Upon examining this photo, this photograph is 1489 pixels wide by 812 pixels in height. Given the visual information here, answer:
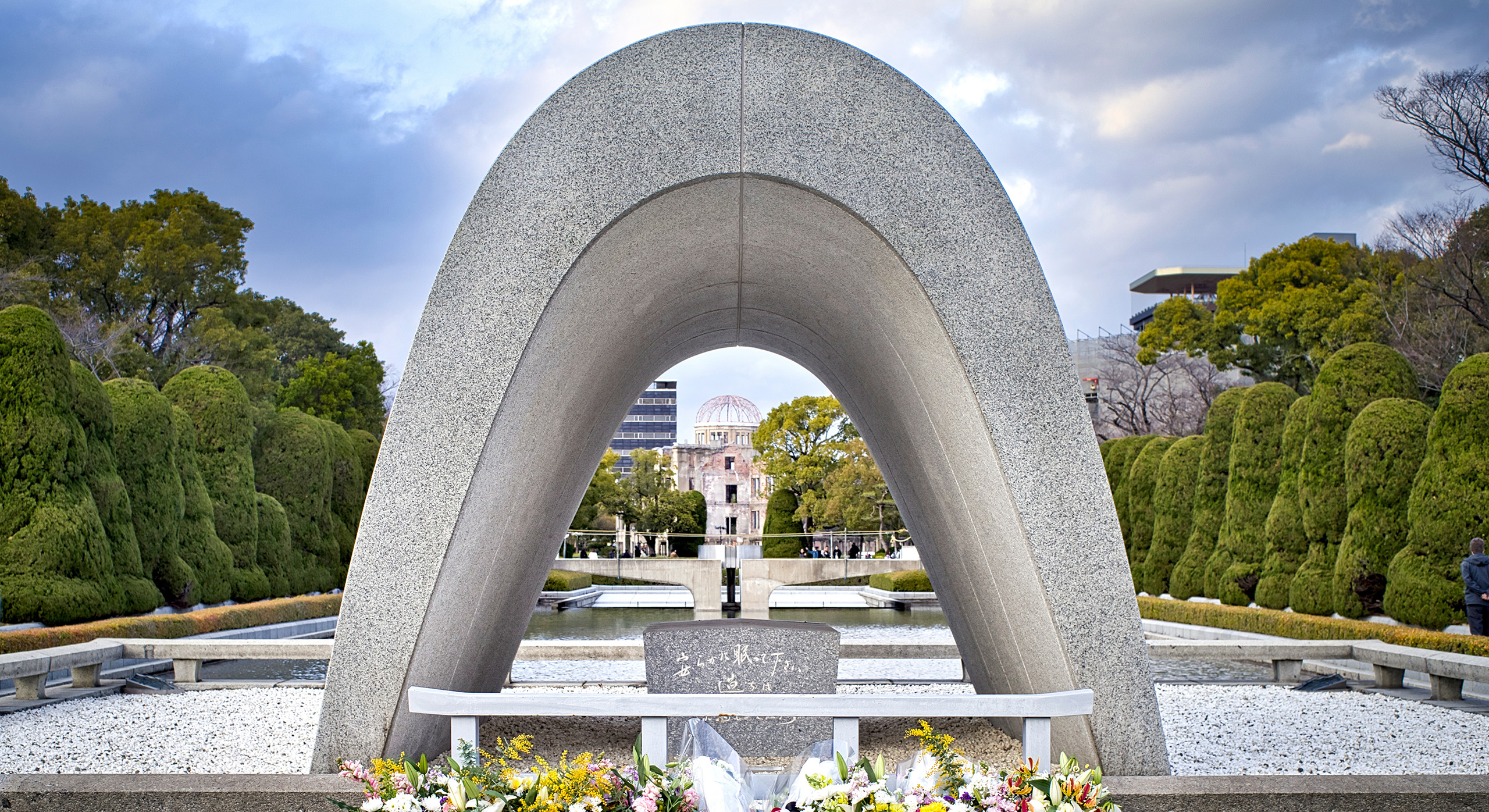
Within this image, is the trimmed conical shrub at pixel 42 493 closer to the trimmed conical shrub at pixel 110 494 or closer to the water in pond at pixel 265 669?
the trimmed conical shrub at pixel 110 494

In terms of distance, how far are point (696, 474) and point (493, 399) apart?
223 ft

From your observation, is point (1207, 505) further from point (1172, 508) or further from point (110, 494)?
point (110, 494)

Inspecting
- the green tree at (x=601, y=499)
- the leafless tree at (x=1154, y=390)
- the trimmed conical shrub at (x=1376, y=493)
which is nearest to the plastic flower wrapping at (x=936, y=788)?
the trimmed conical shrub at (x=1376, y=493)

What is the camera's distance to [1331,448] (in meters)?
13.5

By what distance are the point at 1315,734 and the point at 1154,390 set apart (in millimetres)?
28931

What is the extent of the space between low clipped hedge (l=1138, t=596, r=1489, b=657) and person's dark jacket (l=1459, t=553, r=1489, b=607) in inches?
15.9

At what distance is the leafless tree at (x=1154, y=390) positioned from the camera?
1183 inches

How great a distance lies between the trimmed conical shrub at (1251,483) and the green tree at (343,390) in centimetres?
2698

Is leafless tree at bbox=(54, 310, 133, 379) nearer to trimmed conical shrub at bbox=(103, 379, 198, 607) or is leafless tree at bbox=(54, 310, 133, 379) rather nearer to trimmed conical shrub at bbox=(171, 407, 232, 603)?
trimmed conical shrub at bbox=(171, 407, 232, 603)

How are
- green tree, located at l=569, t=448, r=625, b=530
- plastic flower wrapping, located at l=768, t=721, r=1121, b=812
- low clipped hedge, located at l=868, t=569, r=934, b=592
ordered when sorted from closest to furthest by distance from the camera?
plastic flower wrapping, located at l=768, t=721, r=1121, b=812
low clipped hedge, located at l=868, t=569, r=934, b=592
green tree, located at l=569, t=448, r=625, b=530

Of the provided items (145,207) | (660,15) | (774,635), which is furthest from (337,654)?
(145,207)

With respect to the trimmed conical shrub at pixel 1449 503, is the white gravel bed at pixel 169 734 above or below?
below

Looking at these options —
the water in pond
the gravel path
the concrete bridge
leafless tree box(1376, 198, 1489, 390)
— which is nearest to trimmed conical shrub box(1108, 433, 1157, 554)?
leafless tree box(1376, 198, 1489, 390)

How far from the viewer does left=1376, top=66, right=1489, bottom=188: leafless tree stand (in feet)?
58.1
